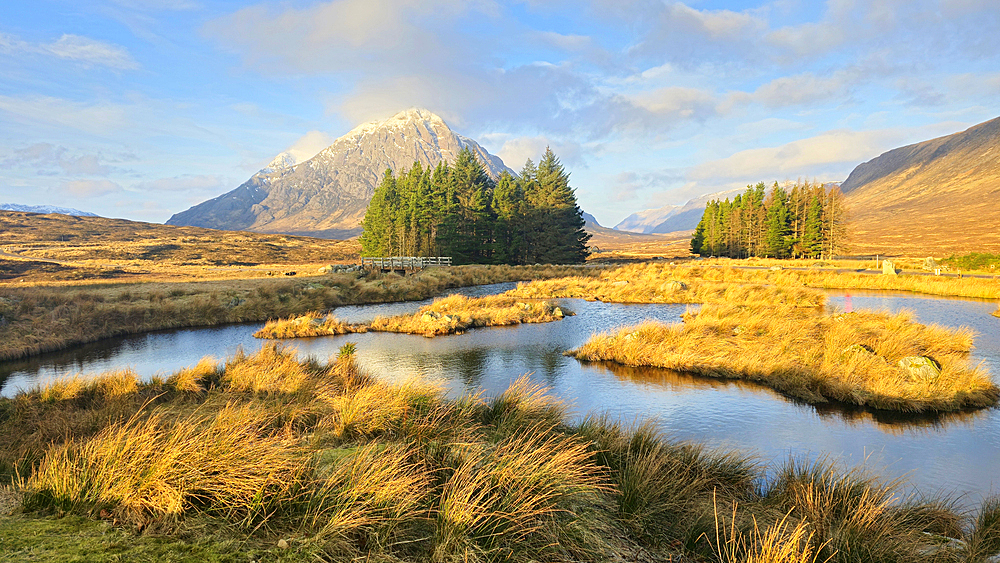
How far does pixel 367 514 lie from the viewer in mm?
3682

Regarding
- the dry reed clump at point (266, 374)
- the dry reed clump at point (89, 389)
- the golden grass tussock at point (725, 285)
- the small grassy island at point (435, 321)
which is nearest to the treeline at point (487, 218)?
the golden grass tussock at point (725, 285)

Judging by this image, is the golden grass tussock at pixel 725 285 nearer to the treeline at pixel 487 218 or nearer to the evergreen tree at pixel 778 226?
the treeline at pixel 487 218

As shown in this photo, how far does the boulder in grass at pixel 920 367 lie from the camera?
10.3 m

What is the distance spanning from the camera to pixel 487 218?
5250cm

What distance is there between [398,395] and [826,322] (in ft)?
49.1

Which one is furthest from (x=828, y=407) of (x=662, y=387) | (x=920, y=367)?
(x=662, y=387)

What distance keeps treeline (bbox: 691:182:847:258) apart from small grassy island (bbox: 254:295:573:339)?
2018 inches

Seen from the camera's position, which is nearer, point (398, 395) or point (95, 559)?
point (95, 559)

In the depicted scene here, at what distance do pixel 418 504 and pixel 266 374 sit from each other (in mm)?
7439

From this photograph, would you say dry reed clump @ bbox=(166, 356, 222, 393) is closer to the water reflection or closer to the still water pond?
the still water pond

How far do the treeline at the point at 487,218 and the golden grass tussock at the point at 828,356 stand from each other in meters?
37.2

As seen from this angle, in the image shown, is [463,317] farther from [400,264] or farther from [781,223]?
[781,223]

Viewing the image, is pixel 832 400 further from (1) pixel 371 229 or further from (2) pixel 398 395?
(1) pixel 371 229

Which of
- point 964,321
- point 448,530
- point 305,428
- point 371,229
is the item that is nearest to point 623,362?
point 305,428
